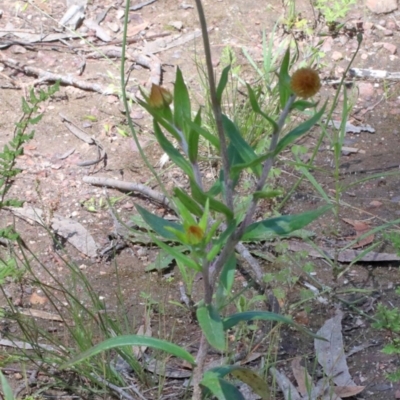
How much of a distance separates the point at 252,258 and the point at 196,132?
0.97 m

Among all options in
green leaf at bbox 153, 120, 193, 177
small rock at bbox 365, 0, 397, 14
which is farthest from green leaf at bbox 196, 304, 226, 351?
small rock at bbox 365, 0, 397, 14

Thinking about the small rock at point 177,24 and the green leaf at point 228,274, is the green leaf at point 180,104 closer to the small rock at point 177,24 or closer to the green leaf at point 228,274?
the green leaf at point 228,274

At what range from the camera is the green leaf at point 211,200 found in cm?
124

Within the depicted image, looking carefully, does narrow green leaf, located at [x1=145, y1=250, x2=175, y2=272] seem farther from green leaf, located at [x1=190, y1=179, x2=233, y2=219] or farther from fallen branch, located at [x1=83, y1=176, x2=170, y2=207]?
green leaf, located at [x1=190, y1=179, x2=233, y2=219]

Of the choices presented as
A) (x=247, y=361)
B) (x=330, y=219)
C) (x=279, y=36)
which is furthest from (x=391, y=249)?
(x=279, y=36)

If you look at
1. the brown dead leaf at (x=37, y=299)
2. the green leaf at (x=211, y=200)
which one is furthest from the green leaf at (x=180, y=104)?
the brown dead leaf at (x=37, y=299)

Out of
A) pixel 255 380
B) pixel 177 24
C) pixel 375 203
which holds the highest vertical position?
pixel 255 380

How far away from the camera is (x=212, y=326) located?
129cm

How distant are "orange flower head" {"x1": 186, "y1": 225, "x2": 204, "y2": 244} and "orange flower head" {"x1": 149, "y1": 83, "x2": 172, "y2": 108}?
0.24 m

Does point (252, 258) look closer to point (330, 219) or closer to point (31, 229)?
point (330, 219)

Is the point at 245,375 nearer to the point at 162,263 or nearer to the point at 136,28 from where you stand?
the point at 162,263

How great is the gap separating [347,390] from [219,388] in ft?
1.99

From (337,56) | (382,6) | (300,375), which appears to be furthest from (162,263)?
(382,6)

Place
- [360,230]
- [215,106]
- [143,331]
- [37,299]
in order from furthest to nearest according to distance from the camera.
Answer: [360,230]
[37,299]
[143,331]
[215,106]
